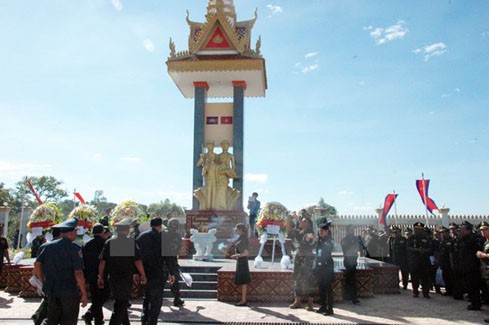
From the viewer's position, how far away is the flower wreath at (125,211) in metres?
9.17

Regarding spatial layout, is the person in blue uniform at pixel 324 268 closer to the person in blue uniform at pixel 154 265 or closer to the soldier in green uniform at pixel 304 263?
the soldier in green uniform at pixel 304 263

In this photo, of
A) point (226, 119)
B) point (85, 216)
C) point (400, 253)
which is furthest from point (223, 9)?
point (400, 253)

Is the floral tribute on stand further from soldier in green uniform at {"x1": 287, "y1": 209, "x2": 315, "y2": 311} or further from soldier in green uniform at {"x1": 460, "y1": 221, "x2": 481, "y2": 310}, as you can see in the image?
soldier in green uniform at {"x1": 460, "y1": 221, "x2": 481, "y2": 310}

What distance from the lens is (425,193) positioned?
669 inches

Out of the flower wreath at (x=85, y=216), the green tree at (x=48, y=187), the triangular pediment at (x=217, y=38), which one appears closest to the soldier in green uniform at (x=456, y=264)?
the flower wreath at (x=85, y=216)

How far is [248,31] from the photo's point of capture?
1656cm

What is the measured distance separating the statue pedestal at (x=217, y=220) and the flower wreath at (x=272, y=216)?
4.27 meters

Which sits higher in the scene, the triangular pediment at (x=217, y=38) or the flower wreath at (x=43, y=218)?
the triangular pediment at (x=217, y=38)

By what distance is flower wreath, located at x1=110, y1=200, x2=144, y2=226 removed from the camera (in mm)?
9172

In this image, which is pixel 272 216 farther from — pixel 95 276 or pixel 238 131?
pixel 238 131

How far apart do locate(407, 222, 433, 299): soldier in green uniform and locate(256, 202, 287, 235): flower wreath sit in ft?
9.54

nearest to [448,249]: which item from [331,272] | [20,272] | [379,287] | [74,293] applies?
[379,287]

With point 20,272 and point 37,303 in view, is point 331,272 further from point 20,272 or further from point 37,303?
point 20,272

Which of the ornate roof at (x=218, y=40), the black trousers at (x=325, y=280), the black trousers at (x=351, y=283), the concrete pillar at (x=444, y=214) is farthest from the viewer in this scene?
the concrete pillar at (x=444, y=214)
